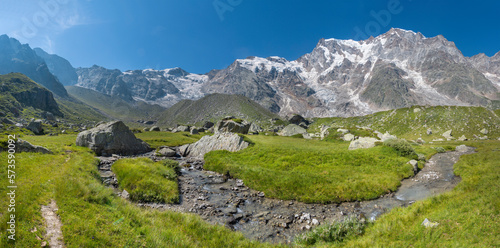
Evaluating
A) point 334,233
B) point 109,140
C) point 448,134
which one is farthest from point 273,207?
point 448,134

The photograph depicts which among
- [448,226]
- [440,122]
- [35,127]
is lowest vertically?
[35,127]

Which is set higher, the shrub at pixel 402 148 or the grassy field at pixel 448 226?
the shrub at pixel 402 148

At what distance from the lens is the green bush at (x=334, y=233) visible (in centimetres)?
1111

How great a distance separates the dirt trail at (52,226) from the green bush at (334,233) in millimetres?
11133

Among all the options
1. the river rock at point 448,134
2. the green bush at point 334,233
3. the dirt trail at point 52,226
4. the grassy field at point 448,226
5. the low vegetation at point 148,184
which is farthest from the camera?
the river rock at point 448,134

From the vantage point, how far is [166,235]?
898 cm

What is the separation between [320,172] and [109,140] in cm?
4574

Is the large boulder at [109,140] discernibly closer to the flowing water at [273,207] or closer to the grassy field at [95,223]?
the flowing water at [273,207]

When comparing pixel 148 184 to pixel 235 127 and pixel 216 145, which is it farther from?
pixel 235 127

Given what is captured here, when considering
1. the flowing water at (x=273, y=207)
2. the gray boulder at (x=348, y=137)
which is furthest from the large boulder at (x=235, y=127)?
the flowing water at (x=273, y=207)

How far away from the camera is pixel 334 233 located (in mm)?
11211

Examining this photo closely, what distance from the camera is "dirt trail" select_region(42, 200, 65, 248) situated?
280 inches

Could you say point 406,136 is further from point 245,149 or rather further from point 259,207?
point 259,207

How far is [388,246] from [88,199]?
15.9 meters
